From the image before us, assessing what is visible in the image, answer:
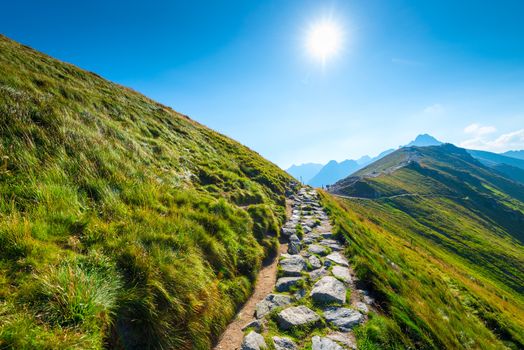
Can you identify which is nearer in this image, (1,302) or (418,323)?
(1,302)

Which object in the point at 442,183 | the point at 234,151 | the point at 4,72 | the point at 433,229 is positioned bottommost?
the point at 433,229

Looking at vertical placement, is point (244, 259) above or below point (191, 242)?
below

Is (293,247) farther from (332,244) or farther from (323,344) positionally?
(323,344)

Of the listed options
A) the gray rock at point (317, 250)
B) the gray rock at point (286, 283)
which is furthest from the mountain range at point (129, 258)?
the gray rock at point (317, 250)

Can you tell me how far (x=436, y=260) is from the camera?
29922mm

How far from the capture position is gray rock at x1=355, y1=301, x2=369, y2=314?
20.9 feet

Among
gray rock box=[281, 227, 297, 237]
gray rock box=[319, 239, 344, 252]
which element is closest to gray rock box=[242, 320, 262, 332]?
gray rock box=[319, 239, 344, 252]

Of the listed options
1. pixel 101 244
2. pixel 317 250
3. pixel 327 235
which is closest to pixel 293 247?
pixel 317 250

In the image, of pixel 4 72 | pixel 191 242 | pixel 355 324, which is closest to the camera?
pixel 355 324

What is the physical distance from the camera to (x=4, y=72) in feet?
36.8

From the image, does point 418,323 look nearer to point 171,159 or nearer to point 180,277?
point 180,277

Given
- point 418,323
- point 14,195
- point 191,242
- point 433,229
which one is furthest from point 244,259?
point 433,229

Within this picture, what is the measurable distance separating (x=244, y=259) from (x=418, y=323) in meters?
5.50

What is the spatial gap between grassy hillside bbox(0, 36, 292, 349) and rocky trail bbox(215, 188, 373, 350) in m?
0.65
